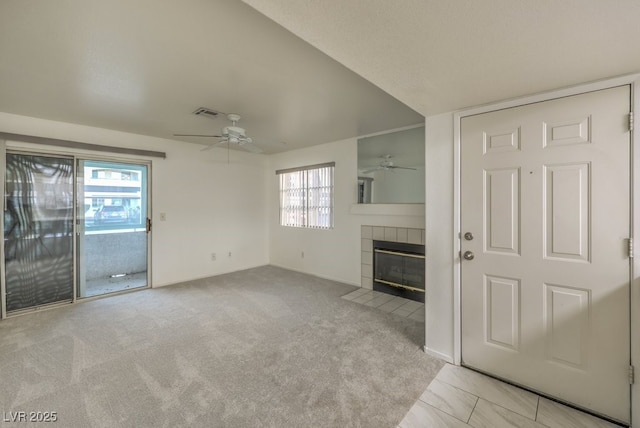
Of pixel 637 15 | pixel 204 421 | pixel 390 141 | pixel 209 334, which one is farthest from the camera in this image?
pixel 390 141

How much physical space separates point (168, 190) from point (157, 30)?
3217mm

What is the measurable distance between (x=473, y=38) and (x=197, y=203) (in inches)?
182

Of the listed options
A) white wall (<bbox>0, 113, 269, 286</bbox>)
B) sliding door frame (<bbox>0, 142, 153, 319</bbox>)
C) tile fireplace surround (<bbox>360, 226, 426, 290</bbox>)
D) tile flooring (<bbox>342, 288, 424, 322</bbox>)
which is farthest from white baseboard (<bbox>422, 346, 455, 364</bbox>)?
sliding door frame (<bbox>0, 142, 153, 319</bbox>)

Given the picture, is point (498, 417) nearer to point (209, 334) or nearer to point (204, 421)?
point (204, 421)

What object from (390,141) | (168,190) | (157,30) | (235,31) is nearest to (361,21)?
(235,31)

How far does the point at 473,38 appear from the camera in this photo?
1.26m

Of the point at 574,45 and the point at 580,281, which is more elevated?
the point at 574,45

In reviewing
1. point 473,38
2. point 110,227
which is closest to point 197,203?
point 110,227

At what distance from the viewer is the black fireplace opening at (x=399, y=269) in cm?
377

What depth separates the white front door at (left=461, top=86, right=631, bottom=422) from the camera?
165 cm

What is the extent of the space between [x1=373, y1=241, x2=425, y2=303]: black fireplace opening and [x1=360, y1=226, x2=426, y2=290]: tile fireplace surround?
0.22 feet

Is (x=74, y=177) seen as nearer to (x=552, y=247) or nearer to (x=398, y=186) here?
(x=398, y=186)

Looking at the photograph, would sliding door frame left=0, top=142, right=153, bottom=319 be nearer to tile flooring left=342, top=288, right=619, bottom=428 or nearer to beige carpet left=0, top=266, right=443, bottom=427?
beige carpet left=0, top=266, right=443, bottom=427

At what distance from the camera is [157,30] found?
169 cm
